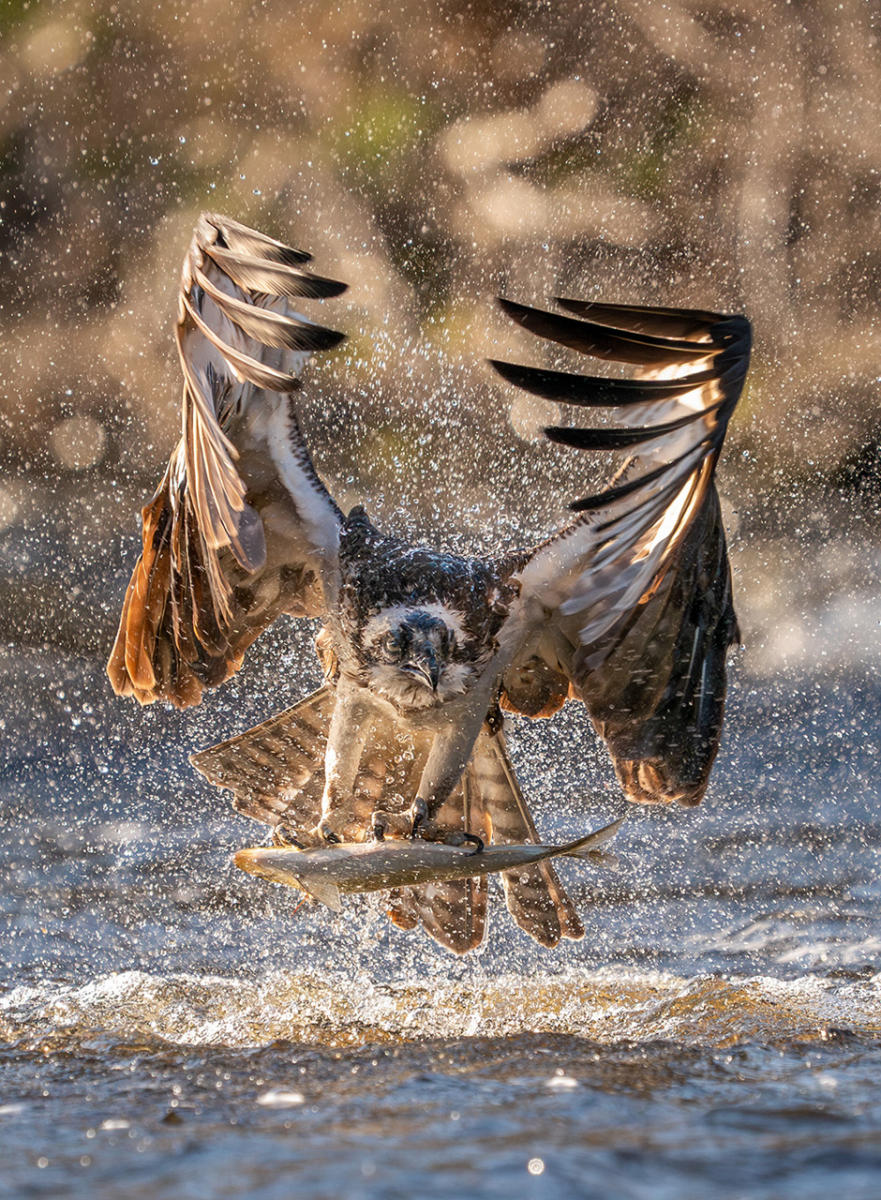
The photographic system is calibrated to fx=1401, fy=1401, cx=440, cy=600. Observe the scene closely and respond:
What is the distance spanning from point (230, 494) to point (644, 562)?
4.59 feet

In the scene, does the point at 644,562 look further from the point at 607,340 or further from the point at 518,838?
the point at 518,838

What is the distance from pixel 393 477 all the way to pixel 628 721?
5.06 m

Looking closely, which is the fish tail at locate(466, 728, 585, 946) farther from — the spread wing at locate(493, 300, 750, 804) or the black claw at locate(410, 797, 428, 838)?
the black claw at locate(410, 797, 428, 838)

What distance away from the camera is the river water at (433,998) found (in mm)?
2719

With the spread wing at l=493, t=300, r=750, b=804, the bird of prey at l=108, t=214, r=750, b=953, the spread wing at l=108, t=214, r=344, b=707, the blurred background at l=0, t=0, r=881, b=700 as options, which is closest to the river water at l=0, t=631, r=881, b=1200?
the bird of prey at l=108, t=214, r=750, b=953

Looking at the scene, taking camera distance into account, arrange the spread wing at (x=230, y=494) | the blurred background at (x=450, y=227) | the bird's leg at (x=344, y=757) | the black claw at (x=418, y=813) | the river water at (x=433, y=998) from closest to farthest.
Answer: the river water at (x=433, y=998) → the spread wing at (x=230, y=494) → the black claw at (x=418, y=813) → the bird's leg at (x=344, y=757) → the blurred background at (x=450, y=227)

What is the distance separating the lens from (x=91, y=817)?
272 inches

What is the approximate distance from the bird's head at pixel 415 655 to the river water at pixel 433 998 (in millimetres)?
983

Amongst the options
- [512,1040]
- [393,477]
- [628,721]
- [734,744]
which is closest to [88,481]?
[393,477]

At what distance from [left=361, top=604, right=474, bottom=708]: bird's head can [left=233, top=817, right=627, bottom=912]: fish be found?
0.44 meters

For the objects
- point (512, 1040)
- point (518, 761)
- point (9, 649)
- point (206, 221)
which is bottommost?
point (512, 1040)

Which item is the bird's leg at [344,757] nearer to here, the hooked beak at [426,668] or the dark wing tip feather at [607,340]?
the hooked beak at [426,668]

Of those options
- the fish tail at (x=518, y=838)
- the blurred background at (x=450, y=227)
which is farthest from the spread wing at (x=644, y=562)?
the blurred background at (x=450, y=227)

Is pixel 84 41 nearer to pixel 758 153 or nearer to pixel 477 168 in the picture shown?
pixel 477 168
